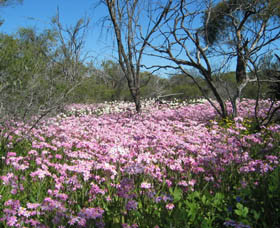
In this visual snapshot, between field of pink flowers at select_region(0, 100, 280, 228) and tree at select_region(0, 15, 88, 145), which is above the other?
tree at select_region(0, 15, 88, 145)

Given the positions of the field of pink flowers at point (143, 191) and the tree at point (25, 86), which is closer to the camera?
the field of pink flowers at point (143, 191)

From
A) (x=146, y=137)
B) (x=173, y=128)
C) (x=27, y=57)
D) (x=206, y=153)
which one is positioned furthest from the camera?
(x=27, y=57)

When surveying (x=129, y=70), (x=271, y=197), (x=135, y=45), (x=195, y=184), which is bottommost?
(x=195, y=184)

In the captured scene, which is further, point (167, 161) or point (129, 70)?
point (129, 70)

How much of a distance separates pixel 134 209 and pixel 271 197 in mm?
1315

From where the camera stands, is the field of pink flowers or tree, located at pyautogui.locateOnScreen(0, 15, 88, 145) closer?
the field of pink flowers

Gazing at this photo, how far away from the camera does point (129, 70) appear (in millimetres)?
10445

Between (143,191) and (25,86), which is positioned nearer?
(143,191)

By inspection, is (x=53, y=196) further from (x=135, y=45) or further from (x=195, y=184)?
(x=135, y=45)

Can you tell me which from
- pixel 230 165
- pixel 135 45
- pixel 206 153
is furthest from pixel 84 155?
pixel 135 45

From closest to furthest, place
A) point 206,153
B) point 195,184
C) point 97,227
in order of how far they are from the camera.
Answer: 1. point 97,227
2. point 195,184
3. point 206,153

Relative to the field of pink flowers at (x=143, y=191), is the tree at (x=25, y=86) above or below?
above

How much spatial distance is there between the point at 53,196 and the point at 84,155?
1141 millimetres

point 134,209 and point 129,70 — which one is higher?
point 129,70
